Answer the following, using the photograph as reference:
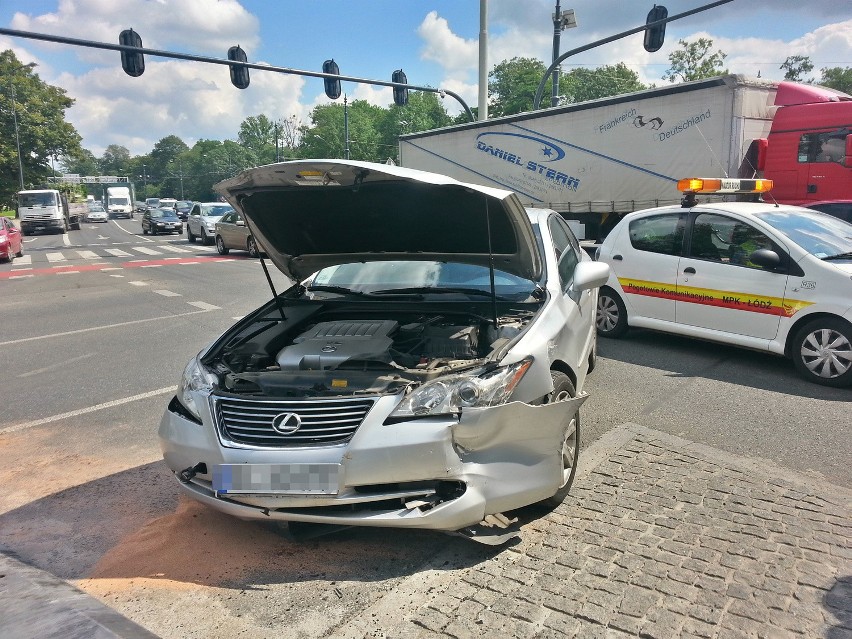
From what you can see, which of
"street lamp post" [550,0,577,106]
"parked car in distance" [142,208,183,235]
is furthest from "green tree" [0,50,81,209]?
"street lamp post" [550,0,577,106]

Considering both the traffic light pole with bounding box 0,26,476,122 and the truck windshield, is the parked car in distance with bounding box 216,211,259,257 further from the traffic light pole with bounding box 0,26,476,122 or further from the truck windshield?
the truck windshield

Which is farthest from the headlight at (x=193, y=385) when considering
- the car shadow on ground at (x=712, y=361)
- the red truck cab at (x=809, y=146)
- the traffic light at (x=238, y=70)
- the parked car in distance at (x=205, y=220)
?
the parked car in distance at (x=205, y=220)

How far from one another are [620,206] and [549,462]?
12.6 m

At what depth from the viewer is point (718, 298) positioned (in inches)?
248

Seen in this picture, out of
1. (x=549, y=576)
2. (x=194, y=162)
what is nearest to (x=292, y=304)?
(x=549, y=576)

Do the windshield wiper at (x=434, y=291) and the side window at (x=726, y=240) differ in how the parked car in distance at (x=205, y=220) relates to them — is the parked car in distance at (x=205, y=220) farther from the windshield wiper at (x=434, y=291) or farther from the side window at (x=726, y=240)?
the windshield wiper at (x=434, y=291)

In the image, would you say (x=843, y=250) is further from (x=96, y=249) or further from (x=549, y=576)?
(x=96, y=249)

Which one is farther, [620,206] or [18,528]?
[620,206]

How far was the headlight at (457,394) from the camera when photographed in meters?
2.87

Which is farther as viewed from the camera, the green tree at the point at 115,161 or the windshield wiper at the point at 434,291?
the green tree at the point at 115,161

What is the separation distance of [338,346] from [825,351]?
449 centimetres

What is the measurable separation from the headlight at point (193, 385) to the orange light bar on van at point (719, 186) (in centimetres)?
545

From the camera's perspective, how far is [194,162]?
429 ft

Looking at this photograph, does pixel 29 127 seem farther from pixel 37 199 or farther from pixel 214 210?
pixel 214 210
